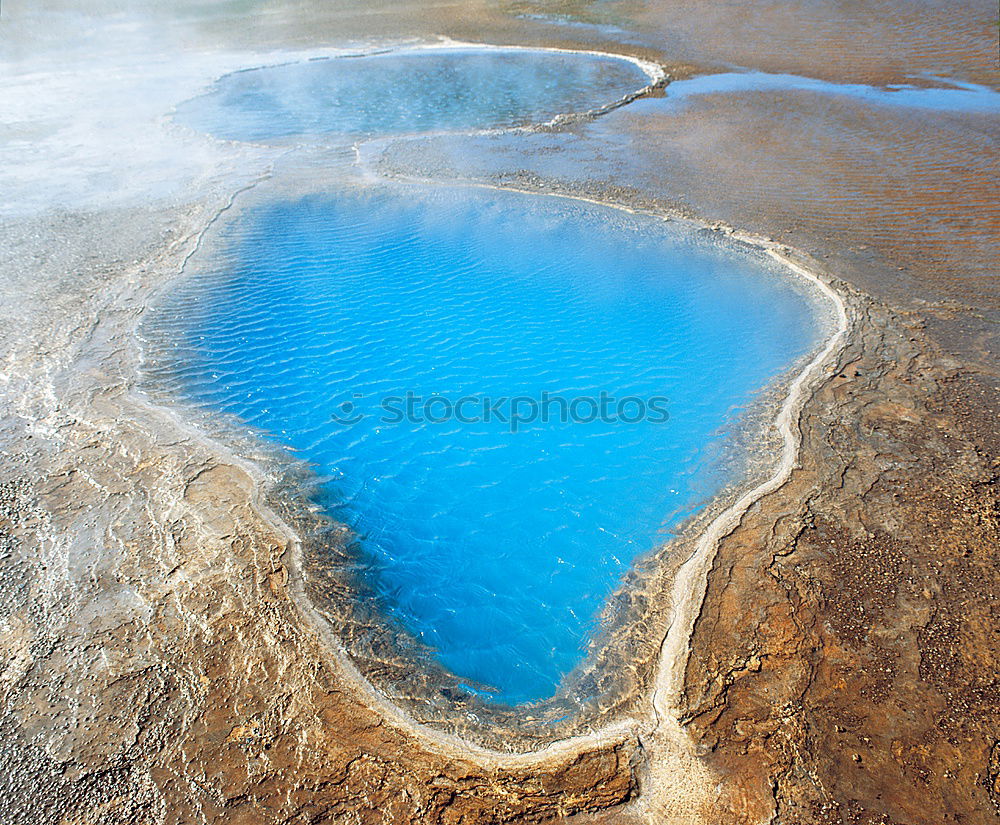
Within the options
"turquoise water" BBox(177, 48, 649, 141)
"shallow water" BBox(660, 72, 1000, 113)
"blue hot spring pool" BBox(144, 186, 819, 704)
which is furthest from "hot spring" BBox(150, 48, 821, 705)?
"shallow water" BBox(660, 72, 1000, 113)

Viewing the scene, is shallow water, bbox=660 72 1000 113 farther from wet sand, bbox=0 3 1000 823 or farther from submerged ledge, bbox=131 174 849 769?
submerged ledge, bbox=131 174 849 769

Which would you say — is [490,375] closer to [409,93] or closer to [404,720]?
[404,720]

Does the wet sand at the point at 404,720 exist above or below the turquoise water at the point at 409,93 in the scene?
below

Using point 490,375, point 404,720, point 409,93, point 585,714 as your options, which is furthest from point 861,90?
point 404,720

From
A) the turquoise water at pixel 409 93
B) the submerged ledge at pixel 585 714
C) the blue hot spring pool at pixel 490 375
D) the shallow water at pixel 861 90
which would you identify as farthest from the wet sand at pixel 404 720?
the turquoise water at pixel 409 93

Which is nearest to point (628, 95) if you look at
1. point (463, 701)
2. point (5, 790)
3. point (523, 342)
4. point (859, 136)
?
point (859, 136)

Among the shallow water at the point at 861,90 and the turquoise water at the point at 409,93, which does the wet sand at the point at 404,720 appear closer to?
the shallow water at the point at 861,90
